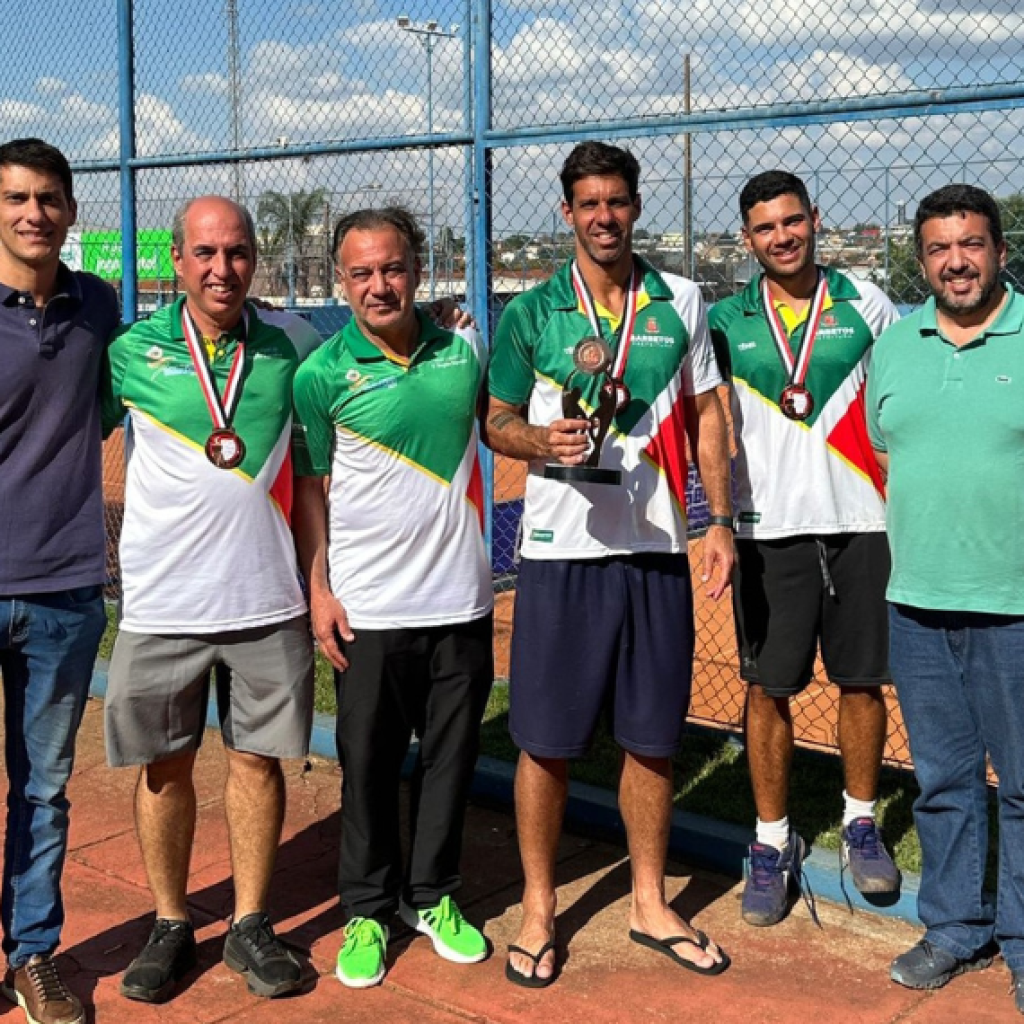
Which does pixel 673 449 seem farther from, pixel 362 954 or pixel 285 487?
pixel 362 954

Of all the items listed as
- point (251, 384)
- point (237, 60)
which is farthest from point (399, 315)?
point (237, 60)

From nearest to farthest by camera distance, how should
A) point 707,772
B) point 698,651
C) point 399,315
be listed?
point 399,315, point 707,772, point 698,651

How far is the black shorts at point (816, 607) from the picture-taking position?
4801mm

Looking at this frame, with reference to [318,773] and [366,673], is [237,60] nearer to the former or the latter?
[318,773]

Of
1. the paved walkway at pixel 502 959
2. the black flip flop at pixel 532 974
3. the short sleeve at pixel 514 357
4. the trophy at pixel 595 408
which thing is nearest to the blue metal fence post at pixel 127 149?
the paved walkway at pixel 502 959

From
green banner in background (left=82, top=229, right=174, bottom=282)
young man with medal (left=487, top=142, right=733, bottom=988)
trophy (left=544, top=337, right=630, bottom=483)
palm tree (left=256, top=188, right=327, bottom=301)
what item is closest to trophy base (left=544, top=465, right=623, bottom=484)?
trophy (left=544, top=337, right=630, bottom=483)

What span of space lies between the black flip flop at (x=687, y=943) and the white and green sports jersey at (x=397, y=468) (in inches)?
46.6

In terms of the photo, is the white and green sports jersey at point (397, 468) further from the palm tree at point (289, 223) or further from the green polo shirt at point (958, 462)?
the palm tree at point (289, 223)

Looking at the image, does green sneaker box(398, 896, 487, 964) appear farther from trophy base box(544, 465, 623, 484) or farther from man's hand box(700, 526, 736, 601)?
trophy base box(544, 465, 623, 484)

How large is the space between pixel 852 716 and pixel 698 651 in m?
3.67

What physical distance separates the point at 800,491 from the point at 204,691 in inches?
76.6

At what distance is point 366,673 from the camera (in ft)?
14.7

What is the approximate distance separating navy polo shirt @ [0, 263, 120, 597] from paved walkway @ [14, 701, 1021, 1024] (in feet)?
4.40

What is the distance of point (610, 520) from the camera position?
447 centimetres
